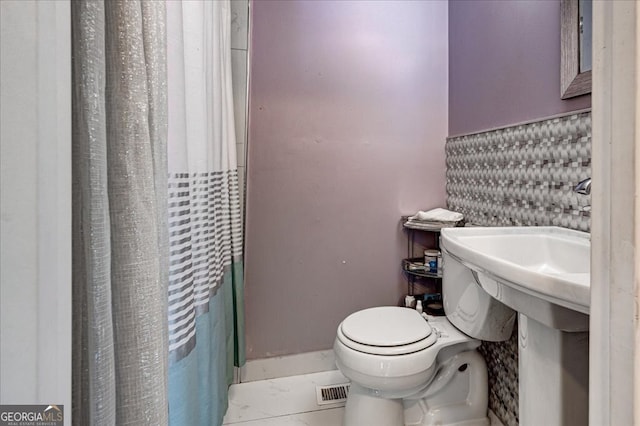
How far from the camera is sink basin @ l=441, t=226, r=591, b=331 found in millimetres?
536

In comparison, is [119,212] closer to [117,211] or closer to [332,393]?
[117,211]

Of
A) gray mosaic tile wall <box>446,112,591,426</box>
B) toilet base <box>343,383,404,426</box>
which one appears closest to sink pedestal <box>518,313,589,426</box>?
gray mosaic tile wall <box>446,112,591,426</box>

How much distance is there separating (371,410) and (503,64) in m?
1.44

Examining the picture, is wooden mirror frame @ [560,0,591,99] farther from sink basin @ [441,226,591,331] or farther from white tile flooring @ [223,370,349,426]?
white tile flooring @ [223,370,349,426]

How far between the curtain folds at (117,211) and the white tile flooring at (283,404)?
1097mm

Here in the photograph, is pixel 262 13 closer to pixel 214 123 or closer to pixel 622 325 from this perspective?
pixel 214 123

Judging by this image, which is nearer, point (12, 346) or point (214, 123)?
point (12, 346)

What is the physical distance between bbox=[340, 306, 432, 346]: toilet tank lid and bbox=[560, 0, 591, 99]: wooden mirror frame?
93 centimetres

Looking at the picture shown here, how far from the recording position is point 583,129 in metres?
1.03

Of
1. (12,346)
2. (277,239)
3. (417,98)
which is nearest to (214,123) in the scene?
(277,239)

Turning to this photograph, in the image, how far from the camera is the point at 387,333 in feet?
4.00

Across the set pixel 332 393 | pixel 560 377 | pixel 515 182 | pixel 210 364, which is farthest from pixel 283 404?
pixel 515 182

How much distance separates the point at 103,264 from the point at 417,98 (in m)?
1.71

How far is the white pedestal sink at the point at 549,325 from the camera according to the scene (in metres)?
0.55
